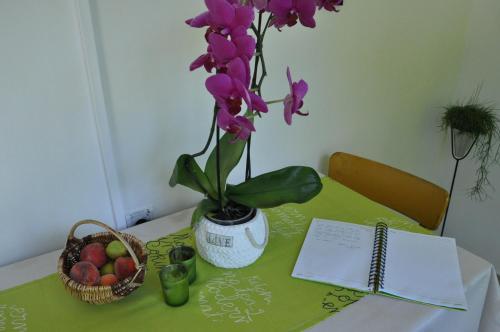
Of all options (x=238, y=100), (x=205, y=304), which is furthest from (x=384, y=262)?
(x=238, y=100)

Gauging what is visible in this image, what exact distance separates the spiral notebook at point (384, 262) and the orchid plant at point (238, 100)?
17 cm

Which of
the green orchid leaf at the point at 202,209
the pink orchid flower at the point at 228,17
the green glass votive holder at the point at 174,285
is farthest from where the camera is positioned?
the green orchid leaf at the point at 202,209

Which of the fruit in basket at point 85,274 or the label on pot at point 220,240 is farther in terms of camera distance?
the label on pot at point 220,240

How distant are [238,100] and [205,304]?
0.44 m

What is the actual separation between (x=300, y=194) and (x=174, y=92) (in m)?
0.49

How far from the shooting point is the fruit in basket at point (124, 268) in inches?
32.4

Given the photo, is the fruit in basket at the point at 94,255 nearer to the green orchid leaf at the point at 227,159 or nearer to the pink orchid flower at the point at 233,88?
the green orchid leaf at the point at 227,159

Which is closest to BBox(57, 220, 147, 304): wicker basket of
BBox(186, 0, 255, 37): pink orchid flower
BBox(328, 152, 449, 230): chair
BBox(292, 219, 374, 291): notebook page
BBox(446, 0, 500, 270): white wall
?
BBox(292, 219, 374, 291): notebook page

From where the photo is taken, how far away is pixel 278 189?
0.94m

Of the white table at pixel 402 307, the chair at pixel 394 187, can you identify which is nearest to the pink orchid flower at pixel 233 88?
the white table at pixel 402 307

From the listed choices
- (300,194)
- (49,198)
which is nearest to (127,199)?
(49,198)

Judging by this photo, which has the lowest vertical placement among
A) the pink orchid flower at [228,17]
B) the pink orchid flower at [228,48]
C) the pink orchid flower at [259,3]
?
the pink orchid flower at [228,48]

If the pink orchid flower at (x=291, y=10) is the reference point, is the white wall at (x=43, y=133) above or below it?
below

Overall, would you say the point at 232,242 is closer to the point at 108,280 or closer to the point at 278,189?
the point at 278,189
